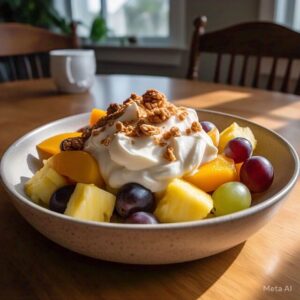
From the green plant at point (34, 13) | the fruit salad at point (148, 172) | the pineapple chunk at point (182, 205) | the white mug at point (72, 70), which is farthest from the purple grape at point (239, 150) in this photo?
the green plant at point (34, 13)

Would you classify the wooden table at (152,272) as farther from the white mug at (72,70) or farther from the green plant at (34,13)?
the green plant at (34,13)

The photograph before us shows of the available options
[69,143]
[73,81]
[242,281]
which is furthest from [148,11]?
[242,281]

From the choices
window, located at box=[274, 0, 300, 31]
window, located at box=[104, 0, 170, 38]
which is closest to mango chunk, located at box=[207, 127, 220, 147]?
window, located at box=[274, 0, 300, 31]

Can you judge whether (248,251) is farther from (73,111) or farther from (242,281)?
(73,111)

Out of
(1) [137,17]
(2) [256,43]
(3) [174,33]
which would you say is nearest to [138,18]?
(1) [137,17]

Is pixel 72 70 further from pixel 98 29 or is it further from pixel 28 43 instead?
pixel 98 29

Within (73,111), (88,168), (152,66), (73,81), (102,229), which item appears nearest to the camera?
(102,229)

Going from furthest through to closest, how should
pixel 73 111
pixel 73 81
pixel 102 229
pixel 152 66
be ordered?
1. pixel 152 66
2. pixel 73 81
3. pixel 73 111
4. pixel 102 229
